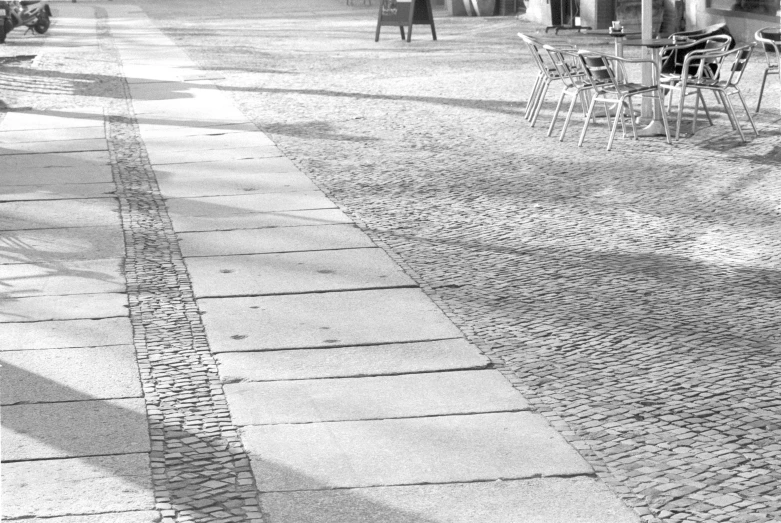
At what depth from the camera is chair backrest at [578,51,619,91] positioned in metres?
10.0

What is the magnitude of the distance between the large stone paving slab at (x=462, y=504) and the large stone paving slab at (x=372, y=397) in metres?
A: 0.67

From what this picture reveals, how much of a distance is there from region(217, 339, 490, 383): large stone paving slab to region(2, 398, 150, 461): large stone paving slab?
532 mm

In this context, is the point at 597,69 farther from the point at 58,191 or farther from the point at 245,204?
the point at 58,191

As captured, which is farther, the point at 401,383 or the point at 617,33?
the point at 617,33

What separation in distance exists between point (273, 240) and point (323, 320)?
5.86 feet

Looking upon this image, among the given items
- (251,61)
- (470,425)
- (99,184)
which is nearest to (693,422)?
(470,425)

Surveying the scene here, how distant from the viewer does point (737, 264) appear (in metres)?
6.54

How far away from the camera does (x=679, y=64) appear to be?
38.4 feet

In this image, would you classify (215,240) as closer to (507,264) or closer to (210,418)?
(507,264)

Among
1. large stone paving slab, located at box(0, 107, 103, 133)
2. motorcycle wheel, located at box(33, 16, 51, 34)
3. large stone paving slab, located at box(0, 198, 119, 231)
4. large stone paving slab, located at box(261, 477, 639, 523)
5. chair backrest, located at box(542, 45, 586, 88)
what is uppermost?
chair backrest, located at box(542, 45, 586, 88)

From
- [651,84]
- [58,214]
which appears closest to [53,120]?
[58,214]

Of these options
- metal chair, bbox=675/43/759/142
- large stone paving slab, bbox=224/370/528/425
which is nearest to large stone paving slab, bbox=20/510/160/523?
large stone paving slab, bbox=224/370/528/425

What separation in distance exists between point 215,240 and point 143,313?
1.60m

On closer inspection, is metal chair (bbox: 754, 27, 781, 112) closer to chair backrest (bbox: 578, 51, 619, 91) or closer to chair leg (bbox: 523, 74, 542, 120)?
chair backrest (bbox: 578, 51, 619, 91)
